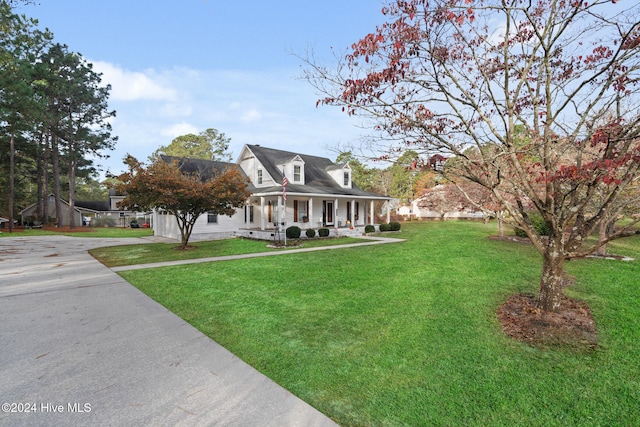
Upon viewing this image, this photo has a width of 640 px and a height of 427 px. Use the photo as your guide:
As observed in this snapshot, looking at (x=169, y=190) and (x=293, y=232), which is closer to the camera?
(x=169, y=190)

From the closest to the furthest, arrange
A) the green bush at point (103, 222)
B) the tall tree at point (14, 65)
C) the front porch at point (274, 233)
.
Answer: the tall tree at point (14, 65)
the front porch at point (274, 233)
the green bush at point (103, 222)

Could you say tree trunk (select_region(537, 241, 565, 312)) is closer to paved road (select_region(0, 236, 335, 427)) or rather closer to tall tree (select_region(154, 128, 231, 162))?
paved road (select_region(0, 236, 335, 427))

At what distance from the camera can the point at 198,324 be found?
496cm

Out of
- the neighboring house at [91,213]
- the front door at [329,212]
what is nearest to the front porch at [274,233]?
the front door at [329,212]

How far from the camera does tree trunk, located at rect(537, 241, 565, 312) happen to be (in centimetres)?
467

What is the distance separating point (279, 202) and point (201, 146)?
127 feet

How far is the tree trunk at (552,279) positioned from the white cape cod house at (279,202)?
567 inches

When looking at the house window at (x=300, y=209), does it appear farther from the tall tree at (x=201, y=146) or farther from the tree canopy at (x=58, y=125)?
the tall tree at (x=201, y=146)

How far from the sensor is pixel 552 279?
475 centimetres

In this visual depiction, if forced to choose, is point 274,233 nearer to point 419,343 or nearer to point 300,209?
point 300,209

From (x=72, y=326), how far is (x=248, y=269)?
4.85 m

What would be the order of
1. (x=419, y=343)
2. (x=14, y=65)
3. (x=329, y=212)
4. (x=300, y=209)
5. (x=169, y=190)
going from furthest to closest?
(x=329, y=212)
(x=300, y=209)
(x=14, y=65)
(x=169, y=190)
(x=419, y=343)

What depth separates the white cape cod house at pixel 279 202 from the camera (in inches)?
760

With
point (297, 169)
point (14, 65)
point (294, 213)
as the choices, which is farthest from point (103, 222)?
point (297, 169)
